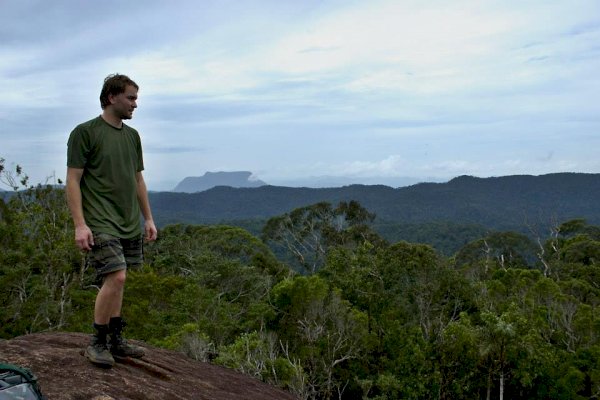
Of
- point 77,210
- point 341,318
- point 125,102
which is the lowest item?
point 341,318

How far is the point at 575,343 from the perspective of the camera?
979 inches

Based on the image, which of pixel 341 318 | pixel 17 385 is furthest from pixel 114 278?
pixel 341 318

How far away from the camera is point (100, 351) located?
4.04 m

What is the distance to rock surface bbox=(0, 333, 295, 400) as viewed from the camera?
12.2 ft

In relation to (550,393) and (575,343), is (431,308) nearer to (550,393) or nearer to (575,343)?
(550,393)

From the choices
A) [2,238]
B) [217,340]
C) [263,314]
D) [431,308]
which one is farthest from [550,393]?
[2,238]

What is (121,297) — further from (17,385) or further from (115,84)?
(115,84)

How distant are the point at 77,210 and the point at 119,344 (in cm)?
128

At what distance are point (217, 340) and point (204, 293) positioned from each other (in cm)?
177

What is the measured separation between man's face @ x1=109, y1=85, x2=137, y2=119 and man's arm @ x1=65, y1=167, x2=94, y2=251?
1.60ft

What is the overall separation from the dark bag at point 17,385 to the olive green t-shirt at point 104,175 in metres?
1.10

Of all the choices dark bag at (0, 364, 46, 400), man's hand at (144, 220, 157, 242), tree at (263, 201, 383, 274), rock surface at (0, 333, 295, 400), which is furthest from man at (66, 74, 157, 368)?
tree at (263, 201, 383, 274)

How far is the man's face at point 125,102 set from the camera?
3.85 meters

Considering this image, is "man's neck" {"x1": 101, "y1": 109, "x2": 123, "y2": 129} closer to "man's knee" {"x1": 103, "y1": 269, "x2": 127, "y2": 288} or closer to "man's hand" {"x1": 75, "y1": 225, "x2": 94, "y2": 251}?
"man's hand" {"x1": 75, "y1": 225, "x2": 94, "y2": 251}
